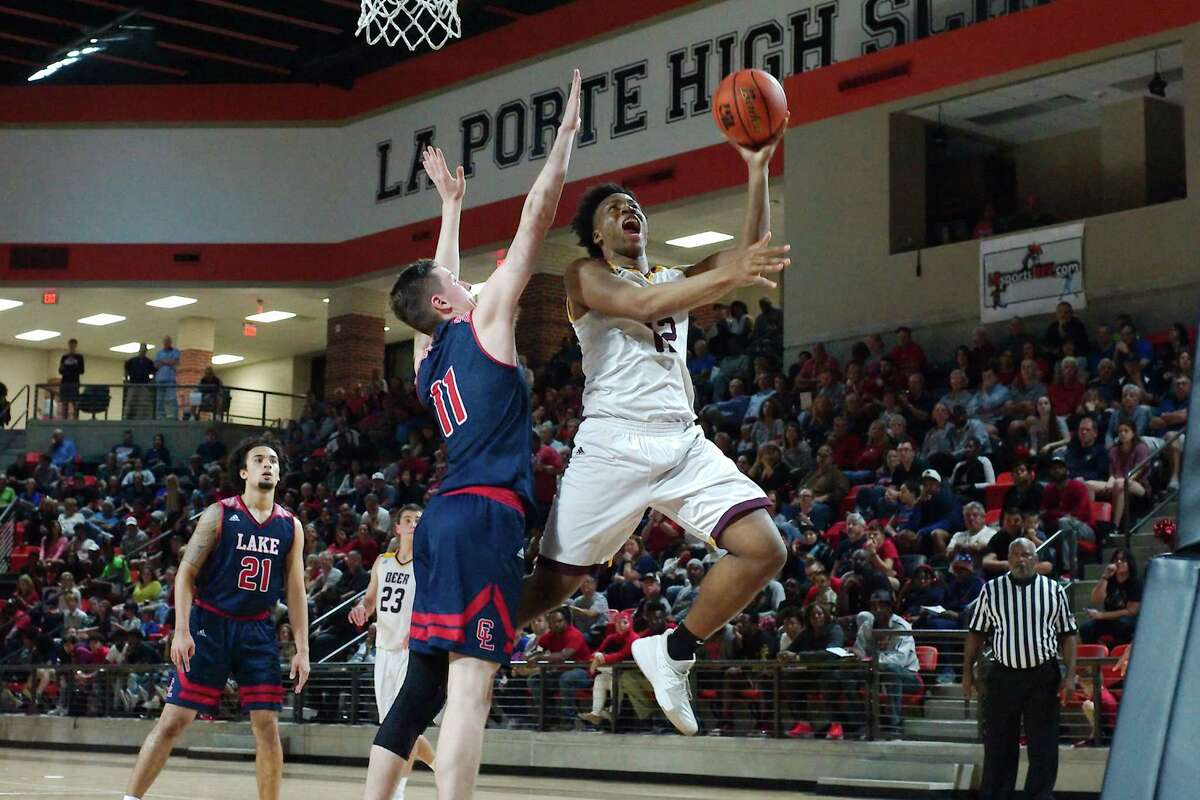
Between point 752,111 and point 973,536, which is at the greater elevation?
point 752,111

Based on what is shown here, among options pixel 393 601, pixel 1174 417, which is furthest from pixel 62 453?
pixel 1174 417

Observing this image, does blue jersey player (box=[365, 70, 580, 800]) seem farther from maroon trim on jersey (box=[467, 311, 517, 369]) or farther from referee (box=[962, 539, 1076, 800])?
referee (box=[962, 539, 1076, 800])

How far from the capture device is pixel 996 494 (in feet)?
41.9

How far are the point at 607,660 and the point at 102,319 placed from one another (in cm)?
2017

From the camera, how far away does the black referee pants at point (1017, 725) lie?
337 inches

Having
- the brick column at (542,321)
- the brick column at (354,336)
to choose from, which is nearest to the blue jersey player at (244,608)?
the brick column at (542,321)

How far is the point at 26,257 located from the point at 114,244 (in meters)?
1.64

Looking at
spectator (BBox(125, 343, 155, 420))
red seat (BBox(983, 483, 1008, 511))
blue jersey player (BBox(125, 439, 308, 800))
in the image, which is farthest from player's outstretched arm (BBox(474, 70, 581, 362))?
spectator (BBox(125, 343, 155, 420))

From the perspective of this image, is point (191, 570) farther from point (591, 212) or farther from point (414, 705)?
point (591, 212)

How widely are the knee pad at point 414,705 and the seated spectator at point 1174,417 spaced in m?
8.41

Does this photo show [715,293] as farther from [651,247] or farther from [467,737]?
[651,247]

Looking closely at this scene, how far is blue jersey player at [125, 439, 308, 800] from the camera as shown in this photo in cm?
638

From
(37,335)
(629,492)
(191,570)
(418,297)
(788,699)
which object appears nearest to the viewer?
(629,492)

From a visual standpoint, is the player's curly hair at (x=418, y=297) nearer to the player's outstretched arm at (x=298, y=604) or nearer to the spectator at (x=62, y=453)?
the player's outstretched arm at (x=298, y=604)
